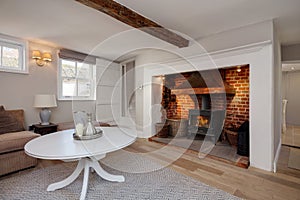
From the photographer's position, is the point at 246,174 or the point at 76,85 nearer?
the point at 246,174

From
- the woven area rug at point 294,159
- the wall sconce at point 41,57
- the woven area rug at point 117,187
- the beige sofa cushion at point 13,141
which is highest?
the wall sconce at point 41,57

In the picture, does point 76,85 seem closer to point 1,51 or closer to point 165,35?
point 1,51

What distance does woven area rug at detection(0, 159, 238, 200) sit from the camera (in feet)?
5.44

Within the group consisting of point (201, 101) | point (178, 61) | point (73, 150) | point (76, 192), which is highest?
point (178, 61)

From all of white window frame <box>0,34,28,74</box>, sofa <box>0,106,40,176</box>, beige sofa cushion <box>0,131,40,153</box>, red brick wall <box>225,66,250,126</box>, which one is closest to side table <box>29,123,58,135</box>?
sofa <box>0,106,40,176</box>

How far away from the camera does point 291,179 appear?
2012mm

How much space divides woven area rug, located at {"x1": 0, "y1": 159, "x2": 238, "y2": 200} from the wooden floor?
16 centimetres

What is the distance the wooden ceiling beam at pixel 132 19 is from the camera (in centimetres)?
174

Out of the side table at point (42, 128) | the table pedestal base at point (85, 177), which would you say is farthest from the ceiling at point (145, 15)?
the table pedestal base at point (85, 177)

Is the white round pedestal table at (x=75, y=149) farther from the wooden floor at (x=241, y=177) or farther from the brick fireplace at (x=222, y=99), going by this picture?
the brick fireplace at (x=222, y=99)

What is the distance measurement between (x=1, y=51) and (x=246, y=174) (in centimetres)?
433

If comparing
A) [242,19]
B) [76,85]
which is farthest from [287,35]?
[76,85]

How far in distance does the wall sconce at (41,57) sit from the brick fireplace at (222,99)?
259 cm

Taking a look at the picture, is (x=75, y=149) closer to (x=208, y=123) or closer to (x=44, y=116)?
(x=44, y=116)
